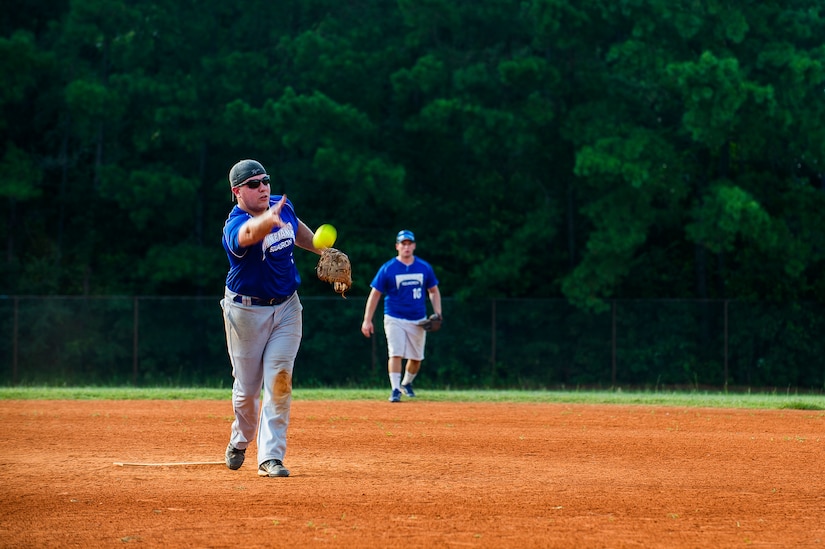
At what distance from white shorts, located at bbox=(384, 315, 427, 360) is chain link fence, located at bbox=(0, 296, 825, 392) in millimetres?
10489

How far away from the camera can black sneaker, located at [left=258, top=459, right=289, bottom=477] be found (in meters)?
8.20

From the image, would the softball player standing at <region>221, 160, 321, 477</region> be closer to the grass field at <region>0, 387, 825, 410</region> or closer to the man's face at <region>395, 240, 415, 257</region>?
the man's face at <region>395, 240, 415, 257</region>

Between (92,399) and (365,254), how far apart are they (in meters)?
13.6

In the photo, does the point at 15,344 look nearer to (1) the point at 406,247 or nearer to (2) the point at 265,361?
(1) the point at 406,247

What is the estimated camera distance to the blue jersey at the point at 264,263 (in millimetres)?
8211

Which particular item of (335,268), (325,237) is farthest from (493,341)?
(325,237)

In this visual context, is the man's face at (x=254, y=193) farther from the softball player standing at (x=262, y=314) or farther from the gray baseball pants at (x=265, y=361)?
the gray baseball pants at (x=265, y=361)

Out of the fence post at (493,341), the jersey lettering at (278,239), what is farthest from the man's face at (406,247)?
the fence post at (493,341)

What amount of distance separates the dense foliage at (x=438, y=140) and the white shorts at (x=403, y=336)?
10.6 meters

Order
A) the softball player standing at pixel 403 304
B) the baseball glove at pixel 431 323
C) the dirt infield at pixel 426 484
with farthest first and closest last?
the baseball glove at pixel 431 323
the softball player standing at pixel 403 304
the dirt infield at pixel 426 484

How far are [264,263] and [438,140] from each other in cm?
2380

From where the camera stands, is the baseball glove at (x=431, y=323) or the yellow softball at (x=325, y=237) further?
the baseball glove at (x=431, y=323)

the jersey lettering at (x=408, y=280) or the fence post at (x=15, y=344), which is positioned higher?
the jersey lettering at (x=408, y=280)

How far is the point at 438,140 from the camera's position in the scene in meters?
31.8
